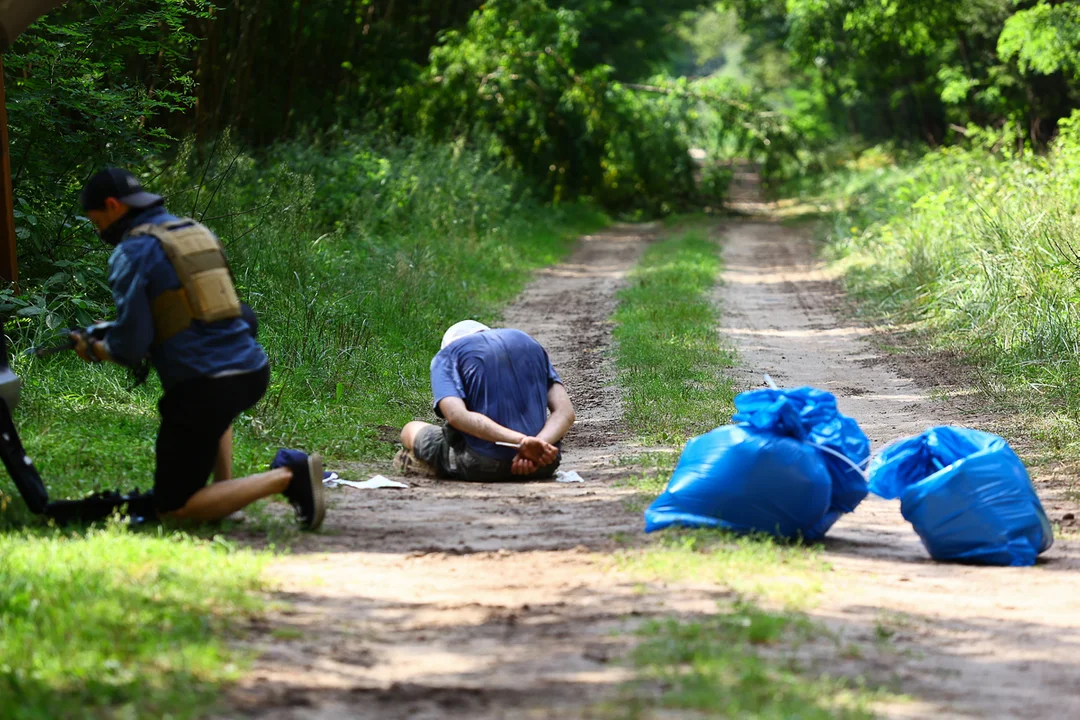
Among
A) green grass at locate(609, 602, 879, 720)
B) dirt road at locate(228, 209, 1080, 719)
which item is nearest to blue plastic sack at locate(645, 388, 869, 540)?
dirt road at locate(228, 209, 1080, 719)

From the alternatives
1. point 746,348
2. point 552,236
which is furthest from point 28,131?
point 552,236

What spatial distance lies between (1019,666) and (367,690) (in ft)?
6.90

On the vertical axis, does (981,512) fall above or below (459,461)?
above

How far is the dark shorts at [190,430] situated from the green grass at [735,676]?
2160 millimetres

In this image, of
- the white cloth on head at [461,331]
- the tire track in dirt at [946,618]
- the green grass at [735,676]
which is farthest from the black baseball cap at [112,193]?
the tire track in dirt at [946,618]

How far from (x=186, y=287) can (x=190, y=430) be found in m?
0.61

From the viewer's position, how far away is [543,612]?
452 centimetres

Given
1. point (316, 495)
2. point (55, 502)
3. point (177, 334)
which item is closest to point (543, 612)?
point (316, 495)

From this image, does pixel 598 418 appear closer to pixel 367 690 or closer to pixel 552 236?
pixel 367 690

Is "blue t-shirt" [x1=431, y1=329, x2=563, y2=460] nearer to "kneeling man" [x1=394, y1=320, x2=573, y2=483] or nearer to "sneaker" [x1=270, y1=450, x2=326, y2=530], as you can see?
"kneeling man" [x1=394, y1=320, x2=573, y2=483]

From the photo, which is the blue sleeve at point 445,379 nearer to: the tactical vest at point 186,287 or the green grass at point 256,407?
the green grass at point 256,407

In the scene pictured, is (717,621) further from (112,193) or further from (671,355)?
(671,355)

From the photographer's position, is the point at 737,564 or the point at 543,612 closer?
the point at 543,612

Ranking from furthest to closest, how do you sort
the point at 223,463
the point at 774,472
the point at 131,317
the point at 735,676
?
the point at 223,463 < the point at 774,472 < the point at 131,317 < the point at 735,676
